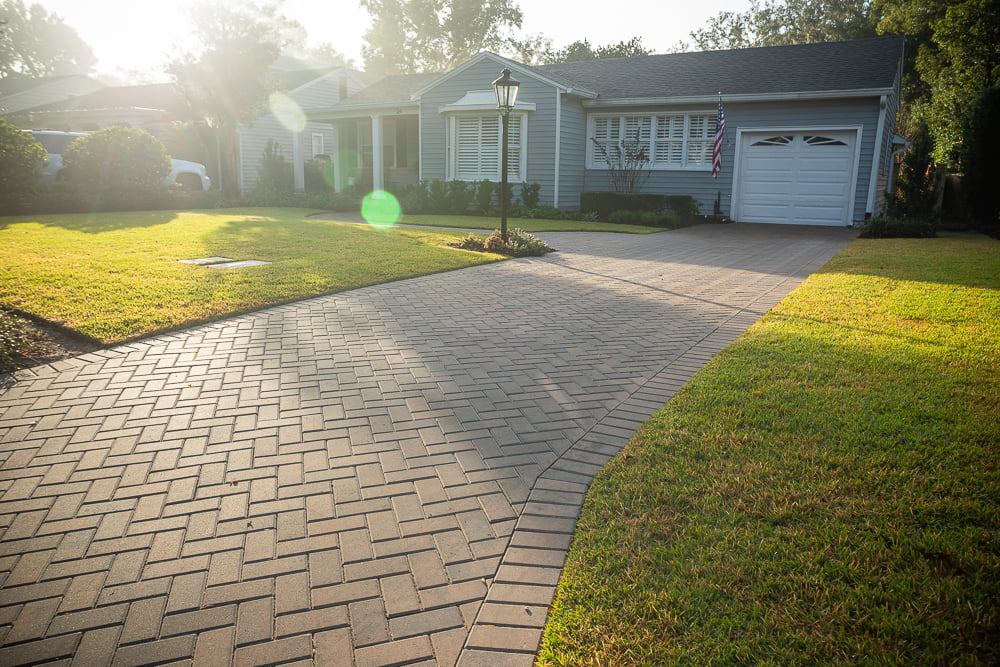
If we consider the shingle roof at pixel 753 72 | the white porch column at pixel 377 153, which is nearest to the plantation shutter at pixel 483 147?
the shingle roof at pixel 753 72

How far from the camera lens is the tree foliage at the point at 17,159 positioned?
580 inches

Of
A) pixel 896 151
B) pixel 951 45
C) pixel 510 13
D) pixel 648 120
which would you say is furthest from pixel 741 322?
pixel 510 13

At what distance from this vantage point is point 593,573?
2529mm

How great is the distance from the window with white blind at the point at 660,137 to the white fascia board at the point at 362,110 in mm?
6559

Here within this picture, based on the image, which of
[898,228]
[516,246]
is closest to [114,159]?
[516,246]

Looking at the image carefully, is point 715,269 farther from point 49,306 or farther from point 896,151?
point 896,151

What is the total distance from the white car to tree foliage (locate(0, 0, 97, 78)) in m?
67.7

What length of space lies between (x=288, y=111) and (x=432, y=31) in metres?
32.0

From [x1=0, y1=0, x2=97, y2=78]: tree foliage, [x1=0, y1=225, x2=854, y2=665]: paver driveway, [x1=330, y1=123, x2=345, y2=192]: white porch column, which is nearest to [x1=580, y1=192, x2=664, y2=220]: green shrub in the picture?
[x1=330, y1=123, x2=345, y2=192]: white porch column

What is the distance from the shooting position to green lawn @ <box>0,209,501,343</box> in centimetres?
642

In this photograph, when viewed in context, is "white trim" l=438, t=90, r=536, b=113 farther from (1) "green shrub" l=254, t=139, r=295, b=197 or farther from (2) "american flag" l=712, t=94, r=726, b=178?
(1) "green shrub" l=254, t=139, r=295, b=197

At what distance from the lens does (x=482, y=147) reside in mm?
21047

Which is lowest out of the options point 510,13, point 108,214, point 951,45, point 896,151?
point 108,214

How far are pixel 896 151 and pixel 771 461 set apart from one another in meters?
23.3
